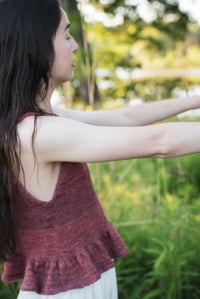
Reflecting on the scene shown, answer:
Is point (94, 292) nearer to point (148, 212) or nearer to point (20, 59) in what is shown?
point (20, 59)

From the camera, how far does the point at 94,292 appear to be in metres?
1.42

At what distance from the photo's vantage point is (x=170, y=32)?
6703 millimetres

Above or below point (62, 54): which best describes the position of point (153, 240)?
below

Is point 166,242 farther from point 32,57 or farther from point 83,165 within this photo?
point 32,57

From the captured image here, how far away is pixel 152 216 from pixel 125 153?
4.47 feet

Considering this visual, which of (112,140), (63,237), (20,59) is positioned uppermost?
(20,59)

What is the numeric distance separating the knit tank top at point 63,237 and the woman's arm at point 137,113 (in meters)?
0.30

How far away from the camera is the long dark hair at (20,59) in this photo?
125cm

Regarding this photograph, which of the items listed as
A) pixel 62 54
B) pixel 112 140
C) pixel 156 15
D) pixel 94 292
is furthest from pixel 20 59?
pixel 156 15

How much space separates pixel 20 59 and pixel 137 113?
1.79 ft

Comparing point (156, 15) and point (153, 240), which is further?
point (156, 15)

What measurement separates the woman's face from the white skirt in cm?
56

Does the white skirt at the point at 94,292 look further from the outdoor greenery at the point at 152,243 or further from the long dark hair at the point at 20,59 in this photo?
the outdoor greenery at the point at 152,243

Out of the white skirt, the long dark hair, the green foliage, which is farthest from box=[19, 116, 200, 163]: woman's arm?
the green foliage
